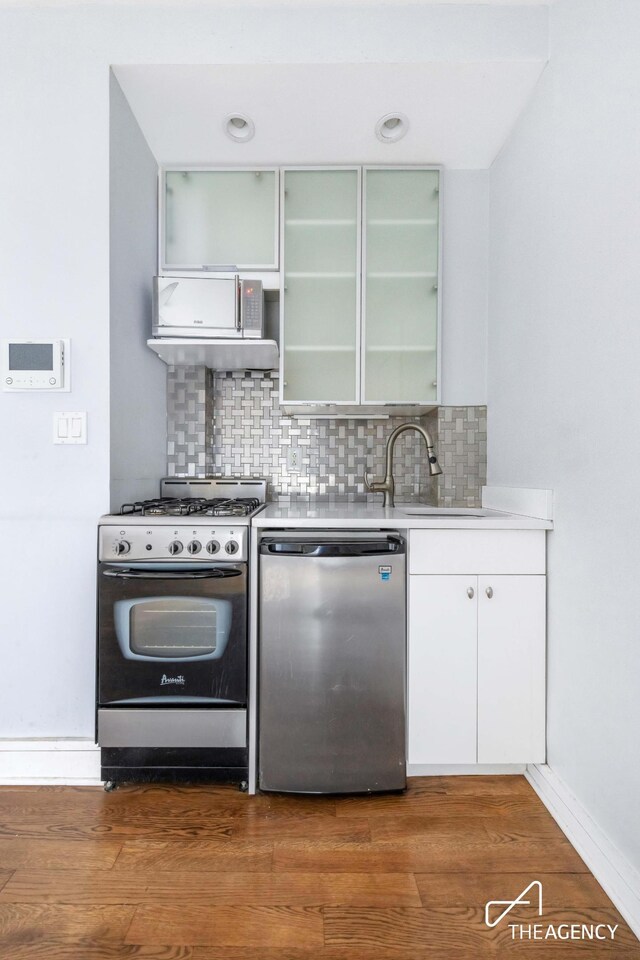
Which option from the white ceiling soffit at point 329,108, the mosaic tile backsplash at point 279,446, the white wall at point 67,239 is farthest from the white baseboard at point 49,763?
the white ceiling soffit at point 329,108

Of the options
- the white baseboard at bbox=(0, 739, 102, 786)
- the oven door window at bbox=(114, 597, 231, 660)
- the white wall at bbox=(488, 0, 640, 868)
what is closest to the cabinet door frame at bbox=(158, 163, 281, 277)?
the white wall at bbox=(488, 0, 640, 868)

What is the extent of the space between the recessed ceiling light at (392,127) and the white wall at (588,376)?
0.46 m

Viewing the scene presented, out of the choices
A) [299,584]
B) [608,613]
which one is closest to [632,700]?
[608,613]

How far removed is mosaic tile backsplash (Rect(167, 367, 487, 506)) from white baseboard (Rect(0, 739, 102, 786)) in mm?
1272

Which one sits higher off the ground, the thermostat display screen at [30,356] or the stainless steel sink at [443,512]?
the thermostat display screen at [30,356]

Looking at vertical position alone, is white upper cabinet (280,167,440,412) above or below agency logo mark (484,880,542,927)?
above

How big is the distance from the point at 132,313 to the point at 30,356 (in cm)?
45

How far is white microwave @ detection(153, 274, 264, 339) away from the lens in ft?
7.23

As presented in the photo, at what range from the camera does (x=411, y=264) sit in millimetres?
2430

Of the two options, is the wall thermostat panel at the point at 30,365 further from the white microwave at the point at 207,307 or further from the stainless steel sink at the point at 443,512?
the stainless steel sink at the point at 443,512

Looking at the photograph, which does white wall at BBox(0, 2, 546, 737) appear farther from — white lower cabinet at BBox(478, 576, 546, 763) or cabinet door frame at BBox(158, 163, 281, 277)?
white lower cabinet at BBox(478, 576, 546, 763)

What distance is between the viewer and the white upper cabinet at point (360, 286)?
7.93 feet

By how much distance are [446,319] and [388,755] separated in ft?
6.13

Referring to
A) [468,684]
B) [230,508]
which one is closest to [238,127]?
[230,508]
